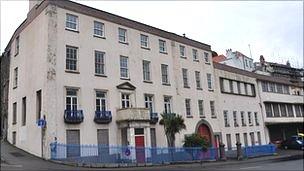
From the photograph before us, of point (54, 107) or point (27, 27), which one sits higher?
point (27, 27)

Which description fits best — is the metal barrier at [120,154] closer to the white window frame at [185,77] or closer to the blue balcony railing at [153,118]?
the blue balcony railing at [153,118]

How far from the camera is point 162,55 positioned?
111 ft

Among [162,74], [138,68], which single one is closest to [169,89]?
[162,74]

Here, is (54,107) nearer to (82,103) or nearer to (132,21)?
(82,103)

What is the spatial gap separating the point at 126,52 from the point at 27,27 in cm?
869

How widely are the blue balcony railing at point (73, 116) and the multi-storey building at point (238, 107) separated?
19.6 metres

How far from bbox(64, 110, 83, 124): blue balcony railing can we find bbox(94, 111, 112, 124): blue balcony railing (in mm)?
1443

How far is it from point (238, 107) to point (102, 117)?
73.4ft

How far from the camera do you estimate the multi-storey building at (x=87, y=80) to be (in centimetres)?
2441

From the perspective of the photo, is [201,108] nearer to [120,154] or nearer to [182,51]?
[182,51]

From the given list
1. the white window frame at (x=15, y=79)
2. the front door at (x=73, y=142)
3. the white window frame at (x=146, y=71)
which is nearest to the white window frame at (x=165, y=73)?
the white window frame at (x=146, y=71)

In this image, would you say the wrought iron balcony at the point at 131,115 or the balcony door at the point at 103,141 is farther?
the wrought iron balcony at the point at 131,115

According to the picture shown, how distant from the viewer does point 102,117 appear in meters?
26.0

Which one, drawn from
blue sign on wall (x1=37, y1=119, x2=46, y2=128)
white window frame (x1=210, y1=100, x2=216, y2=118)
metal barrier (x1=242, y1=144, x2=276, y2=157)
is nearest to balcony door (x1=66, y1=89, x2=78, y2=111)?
blue sign on wall (x1=37, y1=119, x2=46, y2=128)
